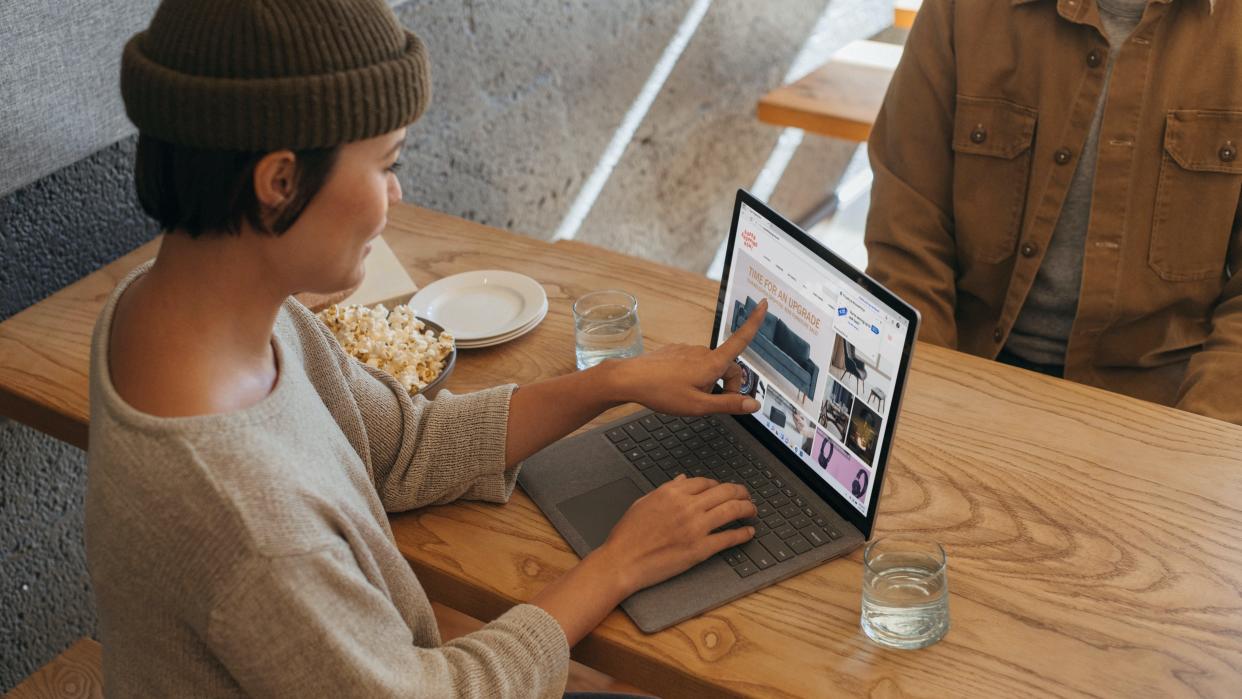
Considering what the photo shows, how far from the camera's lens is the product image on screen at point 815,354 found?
1009mm

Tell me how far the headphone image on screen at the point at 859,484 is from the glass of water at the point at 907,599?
0.21 feet

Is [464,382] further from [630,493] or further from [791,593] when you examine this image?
[791,593]

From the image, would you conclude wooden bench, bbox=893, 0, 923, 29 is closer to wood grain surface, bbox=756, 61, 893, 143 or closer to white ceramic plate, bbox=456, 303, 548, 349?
wood grain surface, bbox=756, 61, 893, 143

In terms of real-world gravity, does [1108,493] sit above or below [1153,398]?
above

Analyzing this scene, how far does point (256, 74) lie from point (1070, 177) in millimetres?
1160

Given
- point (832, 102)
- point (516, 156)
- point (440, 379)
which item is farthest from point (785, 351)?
point (832, 102)

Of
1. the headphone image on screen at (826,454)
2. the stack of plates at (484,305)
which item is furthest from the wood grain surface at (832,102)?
the headphone image on screen at (826,454)

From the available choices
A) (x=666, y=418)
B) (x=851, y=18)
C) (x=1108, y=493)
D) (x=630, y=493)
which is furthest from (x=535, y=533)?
(x=851, y=18)

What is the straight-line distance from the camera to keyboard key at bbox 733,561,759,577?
104 cm

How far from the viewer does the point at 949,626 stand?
0.98 m

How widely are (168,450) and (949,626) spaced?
2.13ft

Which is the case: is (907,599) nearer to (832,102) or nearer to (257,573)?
(257,573)

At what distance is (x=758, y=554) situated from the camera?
3.49 feet

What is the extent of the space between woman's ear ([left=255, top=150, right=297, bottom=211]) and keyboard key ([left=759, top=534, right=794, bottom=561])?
54cm
